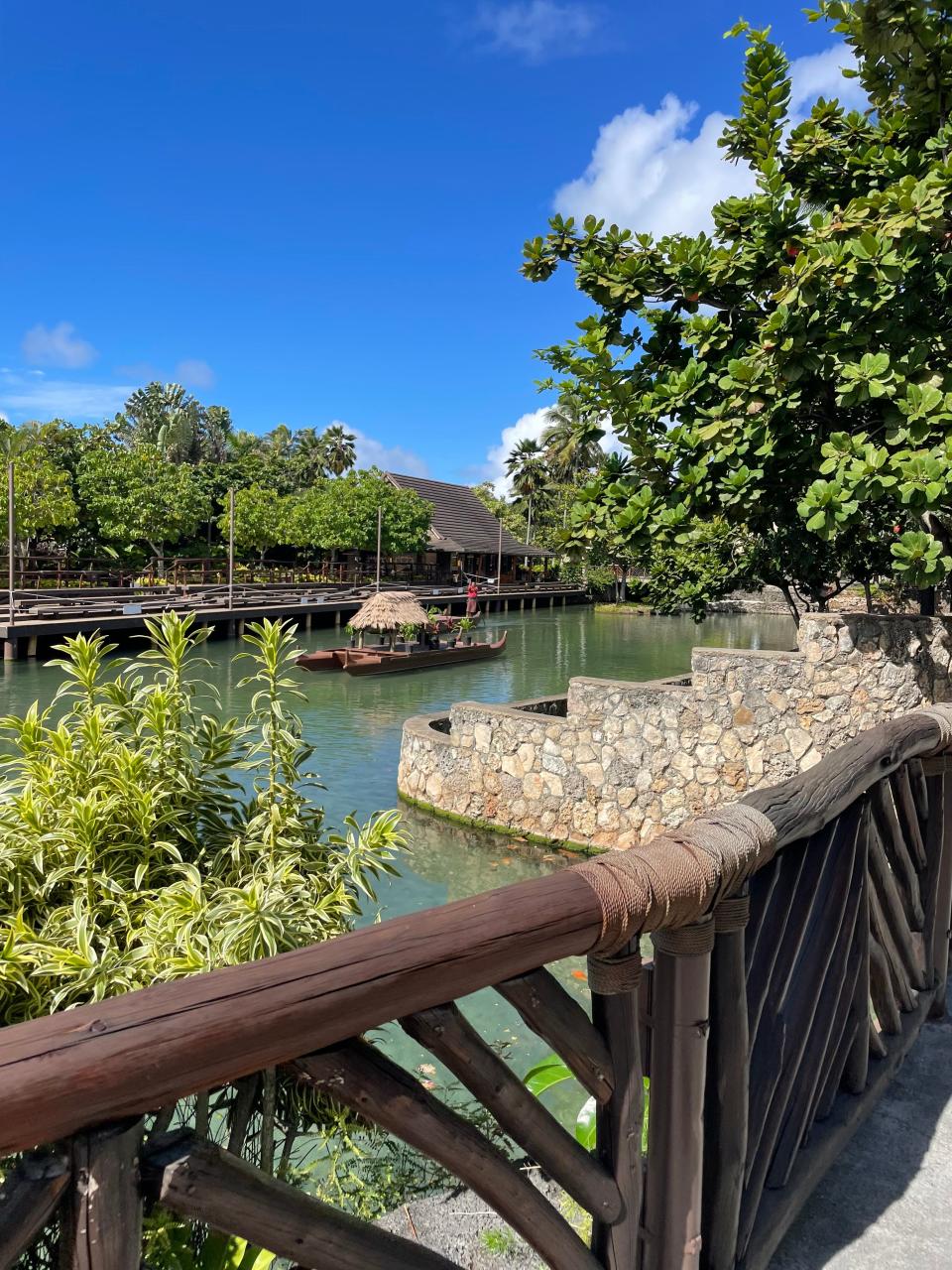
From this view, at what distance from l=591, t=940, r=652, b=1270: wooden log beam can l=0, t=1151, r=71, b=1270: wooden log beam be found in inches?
35.1

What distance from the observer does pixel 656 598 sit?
17.9m

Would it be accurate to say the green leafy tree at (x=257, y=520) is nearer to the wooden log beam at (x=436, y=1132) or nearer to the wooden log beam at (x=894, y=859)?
the wooden log beam at (x=894, y=859)

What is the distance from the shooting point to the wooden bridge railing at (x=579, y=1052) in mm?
908

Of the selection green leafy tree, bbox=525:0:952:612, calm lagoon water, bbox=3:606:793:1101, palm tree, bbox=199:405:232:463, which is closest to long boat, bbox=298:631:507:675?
calm lagoon water, bbox=3:606:793:1101

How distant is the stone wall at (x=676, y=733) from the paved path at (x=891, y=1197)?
4727mm

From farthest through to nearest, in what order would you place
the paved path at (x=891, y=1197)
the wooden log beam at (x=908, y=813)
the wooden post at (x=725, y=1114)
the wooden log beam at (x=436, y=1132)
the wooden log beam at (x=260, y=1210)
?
the wooden log beam at (x=908, y=813) < the paved path at (x=891, y=1197) < the wooden post at (x=725, y=1114) < the wooden log beam at (x=436, y=1132) < the wooden log beam at (x=260, y=1210)

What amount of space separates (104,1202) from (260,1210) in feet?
0.70

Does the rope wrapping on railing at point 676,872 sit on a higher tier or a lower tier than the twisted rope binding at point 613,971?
higher

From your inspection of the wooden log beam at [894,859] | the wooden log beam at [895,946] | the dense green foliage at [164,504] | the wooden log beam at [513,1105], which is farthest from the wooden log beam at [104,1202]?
the dense green foliage at [164,504]

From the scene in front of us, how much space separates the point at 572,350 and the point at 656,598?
467 inches

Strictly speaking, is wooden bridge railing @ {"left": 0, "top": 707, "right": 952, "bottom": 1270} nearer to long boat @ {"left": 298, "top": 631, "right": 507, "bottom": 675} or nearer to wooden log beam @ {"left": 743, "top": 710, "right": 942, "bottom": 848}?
wooden log beam @ {"left": 743, "top": 710, "right": 942, "bottom": 848}

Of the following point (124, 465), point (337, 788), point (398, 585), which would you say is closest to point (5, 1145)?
point (337, 788)

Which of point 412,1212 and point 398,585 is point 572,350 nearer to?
point 412,1212

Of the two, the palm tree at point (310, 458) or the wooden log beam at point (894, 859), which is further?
the palm tree at point (310, 458)
